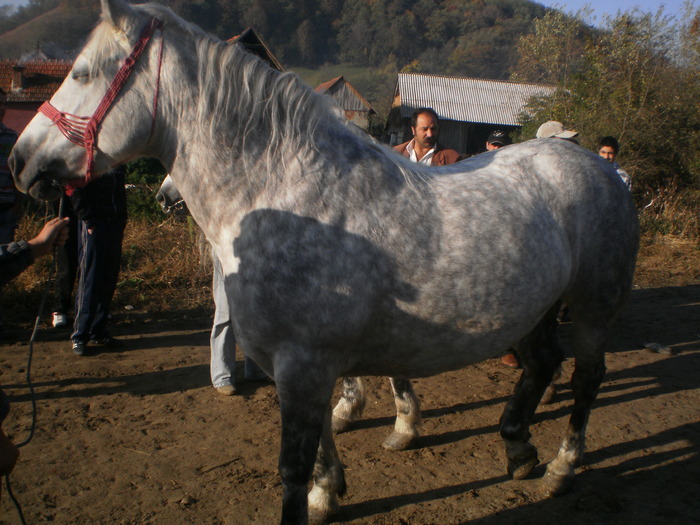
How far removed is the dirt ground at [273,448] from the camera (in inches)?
107

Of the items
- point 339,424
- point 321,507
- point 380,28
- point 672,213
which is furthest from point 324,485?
point 380,28

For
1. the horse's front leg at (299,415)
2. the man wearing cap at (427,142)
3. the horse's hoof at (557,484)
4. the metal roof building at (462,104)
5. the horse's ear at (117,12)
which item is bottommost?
the metal roof building at (462,104)

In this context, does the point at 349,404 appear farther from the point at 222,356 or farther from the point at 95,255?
the point at 95,255

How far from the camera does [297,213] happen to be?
79.6 inches

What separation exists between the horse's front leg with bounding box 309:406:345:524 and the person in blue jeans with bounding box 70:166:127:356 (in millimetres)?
3110

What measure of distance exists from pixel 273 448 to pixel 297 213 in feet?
6.37

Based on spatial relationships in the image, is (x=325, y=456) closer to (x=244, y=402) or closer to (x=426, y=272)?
(x=426, y=272)

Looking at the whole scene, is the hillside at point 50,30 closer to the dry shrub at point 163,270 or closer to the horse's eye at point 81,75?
the dry shrub at point 163,270

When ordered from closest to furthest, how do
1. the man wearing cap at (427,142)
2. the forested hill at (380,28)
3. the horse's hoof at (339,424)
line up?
the horse's hoof at (339,424)
the man wearing cap at (427,142)
the forested hill at (380,28)

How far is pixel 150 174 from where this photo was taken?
32.3ft

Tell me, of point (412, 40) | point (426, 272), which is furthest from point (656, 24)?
point (412, 40)

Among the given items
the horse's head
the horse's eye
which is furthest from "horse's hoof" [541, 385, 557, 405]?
the horse's eye

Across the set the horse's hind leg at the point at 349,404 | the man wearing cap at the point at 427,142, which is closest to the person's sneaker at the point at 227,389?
the horse's hind leg at the point at 349,404

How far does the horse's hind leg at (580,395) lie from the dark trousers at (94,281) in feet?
13.3
